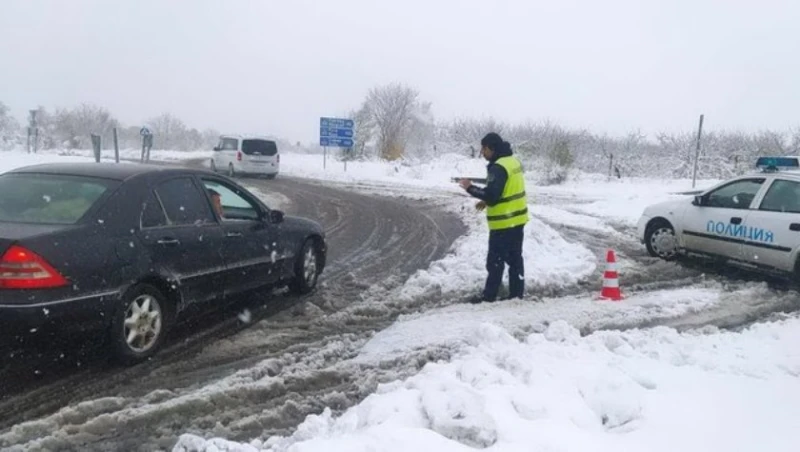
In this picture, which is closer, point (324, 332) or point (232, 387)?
point (232, 387)

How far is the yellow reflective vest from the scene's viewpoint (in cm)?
704

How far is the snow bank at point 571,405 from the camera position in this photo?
345 centimetres

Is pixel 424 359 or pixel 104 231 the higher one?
pixel 104 231

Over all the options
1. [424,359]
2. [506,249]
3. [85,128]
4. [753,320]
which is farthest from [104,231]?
[85,128]

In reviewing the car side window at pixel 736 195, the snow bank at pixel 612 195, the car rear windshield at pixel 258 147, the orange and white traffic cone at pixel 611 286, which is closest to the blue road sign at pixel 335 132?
the car rear windshield at pixel 258 147

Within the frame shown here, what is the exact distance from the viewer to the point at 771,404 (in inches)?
165

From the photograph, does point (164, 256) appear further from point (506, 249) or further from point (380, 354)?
point (506, 249)

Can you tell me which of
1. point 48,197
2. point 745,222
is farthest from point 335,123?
point 48,197

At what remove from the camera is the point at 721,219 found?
9211 millimetres

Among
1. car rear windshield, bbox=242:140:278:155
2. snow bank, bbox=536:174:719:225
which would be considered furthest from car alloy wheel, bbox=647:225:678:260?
car rear windshield, bbox=242:140:278:155

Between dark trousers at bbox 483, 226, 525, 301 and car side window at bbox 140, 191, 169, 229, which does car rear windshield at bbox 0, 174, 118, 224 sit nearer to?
car side window at bbox 140, 191, 169, 229

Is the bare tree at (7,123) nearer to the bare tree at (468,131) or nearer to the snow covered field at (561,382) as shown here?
A: the bare tree at (468,131)

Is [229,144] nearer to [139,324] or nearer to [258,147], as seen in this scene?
[258,147]

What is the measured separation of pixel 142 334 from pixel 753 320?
5.98 m
